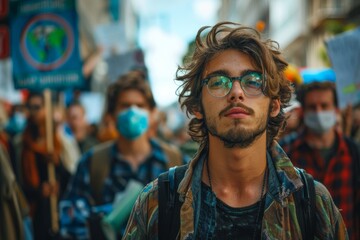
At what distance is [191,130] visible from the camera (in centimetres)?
302

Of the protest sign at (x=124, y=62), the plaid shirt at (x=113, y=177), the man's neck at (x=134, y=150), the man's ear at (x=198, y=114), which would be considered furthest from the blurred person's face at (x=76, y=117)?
the man's ear at (x=198, y=114)

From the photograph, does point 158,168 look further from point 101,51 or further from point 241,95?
point 101,51

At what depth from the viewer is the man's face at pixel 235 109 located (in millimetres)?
2697

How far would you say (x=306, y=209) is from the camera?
2.61 meters

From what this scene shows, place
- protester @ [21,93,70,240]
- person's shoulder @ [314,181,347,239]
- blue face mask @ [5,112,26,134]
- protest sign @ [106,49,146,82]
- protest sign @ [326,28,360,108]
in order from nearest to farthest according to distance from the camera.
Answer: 1. person's shoulder @ [314,181,347,239]
2. protest sign @ [326,28,360,108]
3. protester @ [21,93,70,240]
4. protest sign @ [106,49,146,82]
5. blue face mask @ [5,112,26,134]

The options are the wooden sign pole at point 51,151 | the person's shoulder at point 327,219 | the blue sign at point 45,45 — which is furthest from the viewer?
the blue sign at point 45,45

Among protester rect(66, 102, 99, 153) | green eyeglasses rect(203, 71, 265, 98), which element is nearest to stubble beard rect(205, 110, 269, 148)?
green eyeglasses rect(203, 71, 265, 98)

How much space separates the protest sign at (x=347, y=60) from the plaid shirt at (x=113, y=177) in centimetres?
152

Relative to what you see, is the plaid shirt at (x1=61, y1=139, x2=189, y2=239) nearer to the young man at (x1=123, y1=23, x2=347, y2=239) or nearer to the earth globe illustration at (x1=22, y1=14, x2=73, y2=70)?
the young man at (x1=123, y1=23, x2=347, y2=239)

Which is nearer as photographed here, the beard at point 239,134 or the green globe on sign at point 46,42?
the beard at point 239,134

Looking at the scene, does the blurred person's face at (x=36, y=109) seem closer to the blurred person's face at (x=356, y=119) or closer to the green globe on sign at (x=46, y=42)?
the green globe on sign at (x=46, y=42)

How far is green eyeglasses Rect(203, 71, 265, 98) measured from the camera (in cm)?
275

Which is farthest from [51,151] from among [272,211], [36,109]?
[272,211]

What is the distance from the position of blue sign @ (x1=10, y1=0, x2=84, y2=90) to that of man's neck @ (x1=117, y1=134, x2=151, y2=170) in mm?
2519
